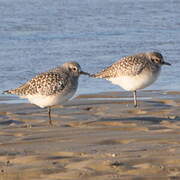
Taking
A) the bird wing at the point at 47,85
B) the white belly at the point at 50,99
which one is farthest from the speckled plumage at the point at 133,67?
the white belly at the point at 50,99

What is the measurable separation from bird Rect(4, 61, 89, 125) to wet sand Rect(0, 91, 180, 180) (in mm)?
282

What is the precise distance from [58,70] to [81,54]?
18.9 feet

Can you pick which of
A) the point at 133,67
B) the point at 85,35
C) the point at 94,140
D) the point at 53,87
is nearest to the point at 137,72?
the point at 133,67

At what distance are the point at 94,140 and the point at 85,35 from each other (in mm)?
10425

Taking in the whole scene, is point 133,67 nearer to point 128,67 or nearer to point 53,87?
point 128,67

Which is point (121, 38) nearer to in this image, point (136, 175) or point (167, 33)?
point (167, 33)

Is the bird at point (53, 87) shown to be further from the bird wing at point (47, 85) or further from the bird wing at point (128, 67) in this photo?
the bird wing at point (128, 67)

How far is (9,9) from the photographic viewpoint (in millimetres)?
21297

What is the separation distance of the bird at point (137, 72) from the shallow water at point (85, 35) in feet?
3.47

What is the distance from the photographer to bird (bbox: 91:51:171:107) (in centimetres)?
1038

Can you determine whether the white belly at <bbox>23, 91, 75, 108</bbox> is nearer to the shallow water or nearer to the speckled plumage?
the speckled plumage

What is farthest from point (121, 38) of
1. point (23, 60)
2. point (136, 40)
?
point (23, 60)

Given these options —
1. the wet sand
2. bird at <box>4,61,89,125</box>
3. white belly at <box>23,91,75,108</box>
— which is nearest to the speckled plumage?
the wet sand

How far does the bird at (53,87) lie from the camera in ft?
29.6
